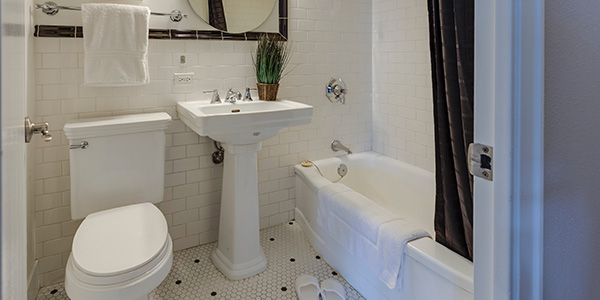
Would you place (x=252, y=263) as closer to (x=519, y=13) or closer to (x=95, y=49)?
(x=95, y=49)

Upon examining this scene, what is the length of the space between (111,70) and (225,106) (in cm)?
66

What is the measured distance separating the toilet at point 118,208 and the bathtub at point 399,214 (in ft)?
3.25

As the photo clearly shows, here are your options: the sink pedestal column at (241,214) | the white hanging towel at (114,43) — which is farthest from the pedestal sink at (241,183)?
the white hanging towel at (114,43)

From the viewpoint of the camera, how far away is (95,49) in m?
1.91

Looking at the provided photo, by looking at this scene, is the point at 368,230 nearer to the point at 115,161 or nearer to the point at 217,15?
the point at 115,161

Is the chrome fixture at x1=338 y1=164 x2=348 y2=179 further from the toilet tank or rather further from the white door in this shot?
the white door

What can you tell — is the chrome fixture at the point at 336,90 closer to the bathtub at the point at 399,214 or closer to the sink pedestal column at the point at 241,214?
the bathtub at the point at 399,214

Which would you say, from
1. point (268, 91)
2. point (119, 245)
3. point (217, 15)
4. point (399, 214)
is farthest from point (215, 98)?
point (399, 214)

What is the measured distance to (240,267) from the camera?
218 cm

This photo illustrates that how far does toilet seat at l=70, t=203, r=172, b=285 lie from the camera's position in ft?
4.60

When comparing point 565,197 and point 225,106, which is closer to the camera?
point 565,197

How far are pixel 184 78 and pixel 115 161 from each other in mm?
668

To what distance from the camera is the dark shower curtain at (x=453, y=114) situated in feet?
3.99

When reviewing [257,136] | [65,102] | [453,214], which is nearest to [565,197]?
[453,214]
